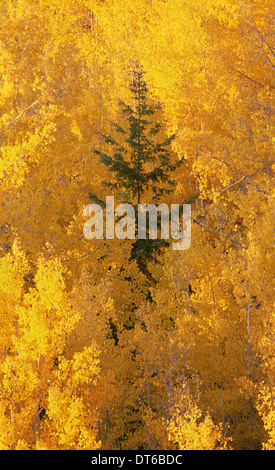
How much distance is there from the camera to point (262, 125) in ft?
51.6

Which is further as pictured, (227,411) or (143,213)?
(143,213)

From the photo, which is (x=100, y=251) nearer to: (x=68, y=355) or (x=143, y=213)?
(x=143, y=213)

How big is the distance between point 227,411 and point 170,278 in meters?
4.36

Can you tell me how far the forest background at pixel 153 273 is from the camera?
11922mm

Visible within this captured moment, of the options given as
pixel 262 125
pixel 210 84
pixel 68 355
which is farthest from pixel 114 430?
pixel 210 84

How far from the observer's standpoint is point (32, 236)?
16.5 m

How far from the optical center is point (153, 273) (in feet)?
57.1

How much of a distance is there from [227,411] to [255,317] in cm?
275

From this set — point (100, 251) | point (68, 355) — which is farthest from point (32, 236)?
point (68, 355)

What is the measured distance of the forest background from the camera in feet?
39.1

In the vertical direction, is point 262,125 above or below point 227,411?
above
